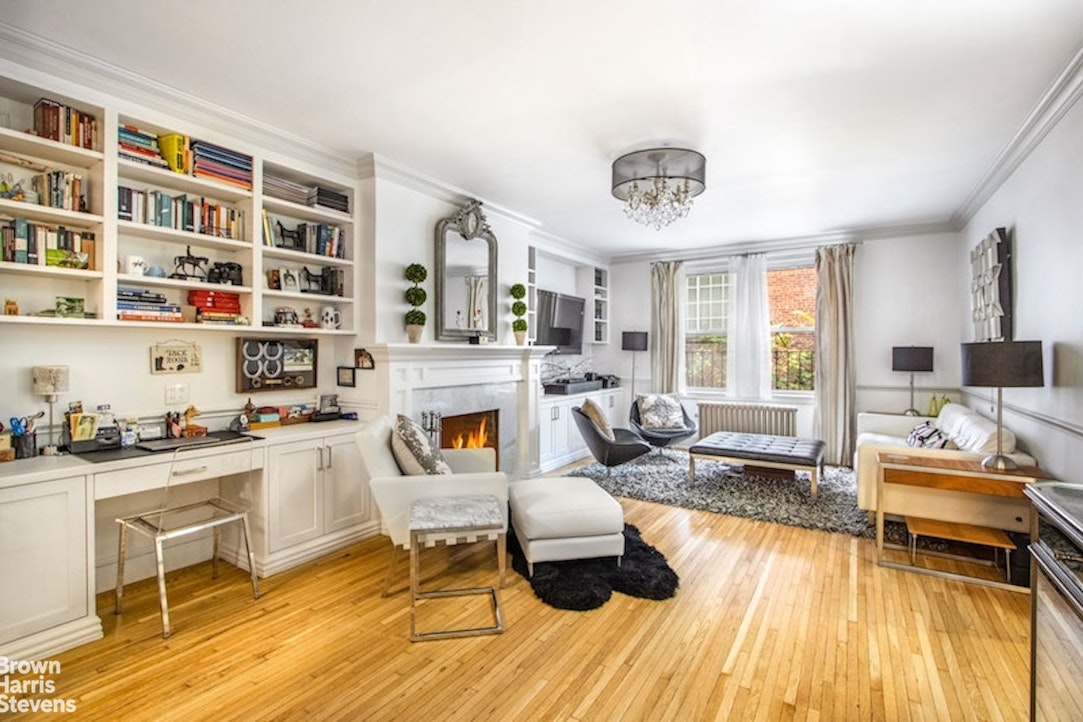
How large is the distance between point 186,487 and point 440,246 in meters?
2.38

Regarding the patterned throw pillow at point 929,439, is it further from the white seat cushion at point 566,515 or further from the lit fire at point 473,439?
the lit fire at point 473,439

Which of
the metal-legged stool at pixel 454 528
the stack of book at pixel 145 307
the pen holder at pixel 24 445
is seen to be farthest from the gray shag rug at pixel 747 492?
the pen holder at pixel 24 445

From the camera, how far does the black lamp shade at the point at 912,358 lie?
5.18 m

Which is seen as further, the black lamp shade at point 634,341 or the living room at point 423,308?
the black lamp shade at point 634,341

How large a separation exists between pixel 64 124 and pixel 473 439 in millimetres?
3312

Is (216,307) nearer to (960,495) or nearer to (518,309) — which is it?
(518,309)

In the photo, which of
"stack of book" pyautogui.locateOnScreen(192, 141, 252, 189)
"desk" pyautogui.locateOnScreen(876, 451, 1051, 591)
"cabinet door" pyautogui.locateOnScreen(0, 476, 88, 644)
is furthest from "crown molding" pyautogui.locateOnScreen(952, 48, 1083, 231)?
"cabinet door" pyautogui.locateOnScreen(0, 476, 88, 644)

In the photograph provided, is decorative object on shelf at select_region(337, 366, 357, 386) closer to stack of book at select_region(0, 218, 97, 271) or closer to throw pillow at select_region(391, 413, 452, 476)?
throw pillow at select_region(391, 413, 452, 476)

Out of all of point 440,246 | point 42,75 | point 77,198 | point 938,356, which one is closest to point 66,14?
point 42,75

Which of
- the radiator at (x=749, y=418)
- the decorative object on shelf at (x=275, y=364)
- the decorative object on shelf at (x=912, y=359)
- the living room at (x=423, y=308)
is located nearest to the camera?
the living room at (x=423, y=308)

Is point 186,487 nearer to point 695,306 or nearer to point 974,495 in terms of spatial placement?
point 974,495

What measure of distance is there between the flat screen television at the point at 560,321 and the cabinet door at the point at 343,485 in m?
3.04

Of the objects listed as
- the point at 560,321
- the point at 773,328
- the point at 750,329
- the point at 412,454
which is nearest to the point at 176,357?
the point at 412,454

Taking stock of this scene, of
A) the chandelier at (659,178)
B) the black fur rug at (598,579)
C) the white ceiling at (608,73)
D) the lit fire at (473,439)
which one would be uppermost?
the white ceiling at (608,73)
